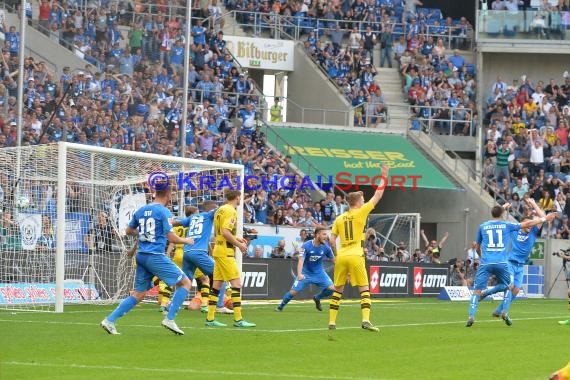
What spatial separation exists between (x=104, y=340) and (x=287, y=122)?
28865mm

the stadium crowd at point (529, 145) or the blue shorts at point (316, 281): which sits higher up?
the stadium crowd at point (529, 145)

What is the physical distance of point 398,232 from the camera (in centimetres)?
3875

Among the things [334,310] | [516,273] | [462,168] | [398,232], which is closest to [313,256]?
[516,273]

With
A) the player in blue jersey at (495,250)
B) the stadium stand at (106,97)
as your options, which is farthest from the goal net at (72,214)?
the player in blue jersey at (495,250)

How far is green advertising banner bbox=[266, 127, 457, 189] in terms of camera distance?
1641 inches

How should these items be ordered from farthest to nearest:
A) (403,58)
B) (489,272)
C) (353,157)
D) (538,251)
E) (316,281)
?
(403,58)
(353,157)
(538,251)
(316,281)
(489,272)

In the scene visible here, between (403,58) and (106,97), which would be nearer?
(106,97)

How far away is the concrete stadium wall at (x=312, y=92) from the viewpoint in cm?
4597

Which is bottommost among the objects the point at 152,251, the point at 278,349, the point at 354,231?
the point at 278,349

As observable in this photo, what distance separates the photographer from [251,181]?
36156 millimetres

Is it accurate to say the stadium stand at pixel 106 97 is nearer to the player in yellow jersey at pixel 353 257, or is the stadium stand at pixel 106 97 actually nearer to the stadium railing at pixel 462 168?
the player in yellow jersey at pixel 353 257

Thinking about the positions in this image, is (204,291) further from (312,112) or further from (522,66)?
(522,66)

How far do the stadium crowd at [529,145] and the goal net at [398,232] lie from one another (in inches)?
211

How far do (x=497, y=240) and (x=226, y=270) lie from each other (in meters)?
4.70
